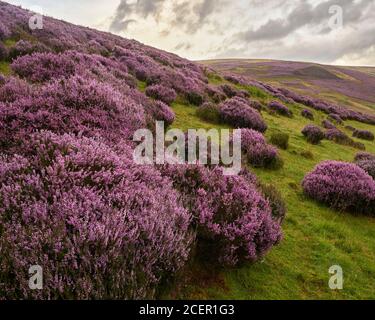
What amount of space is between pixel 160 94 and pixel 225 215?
963cm

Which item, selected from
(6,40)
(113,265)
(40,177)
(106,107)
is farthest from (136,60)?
(113,265)

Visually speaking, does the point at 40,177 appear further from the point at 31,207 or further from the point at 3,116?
the point at 3,116

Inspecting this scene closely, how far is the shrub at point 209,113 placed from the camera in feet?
43.9

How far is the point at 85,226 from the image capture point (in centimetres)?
327

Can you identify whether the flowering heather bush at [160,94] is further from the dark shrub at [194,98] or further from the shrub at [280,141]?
the shrub at [280,141]

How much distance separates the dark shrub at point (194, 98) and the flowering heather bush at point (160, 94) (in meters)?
1.52

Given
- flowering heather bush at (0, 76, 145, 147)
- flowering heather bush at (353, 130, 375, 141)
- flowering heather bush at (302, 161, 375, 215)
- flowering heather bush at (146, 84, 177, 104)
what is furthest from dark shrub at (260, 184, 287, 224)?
flowering heather bush at (353, 130, 375, 141)

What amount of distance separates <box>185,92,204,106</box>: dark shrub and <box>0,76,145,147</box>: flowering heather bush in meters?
8.36

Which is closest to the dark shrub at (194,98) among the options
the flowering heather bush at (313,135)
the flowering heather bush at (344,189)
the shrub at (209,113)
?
the shrub at (209,113)

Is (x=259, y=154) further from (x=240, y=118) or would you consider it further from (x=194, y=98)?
(x=194, y=98)

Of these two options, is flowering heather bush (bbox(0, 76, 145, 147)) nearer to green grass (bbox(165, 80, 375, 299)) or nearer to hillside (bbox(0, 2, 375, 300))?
hillside (bbox(0, 2, 375, 300))

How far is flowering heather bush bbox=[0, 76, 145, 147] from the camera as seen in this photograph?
18.4ft
